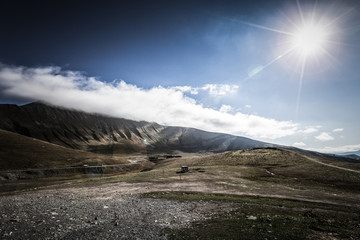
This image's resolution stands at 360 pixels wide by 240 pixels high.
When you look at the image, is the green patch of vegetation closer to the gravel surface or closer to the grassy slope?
the gravel surface

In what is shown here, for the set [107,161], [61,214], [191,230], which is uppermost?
[191,230]

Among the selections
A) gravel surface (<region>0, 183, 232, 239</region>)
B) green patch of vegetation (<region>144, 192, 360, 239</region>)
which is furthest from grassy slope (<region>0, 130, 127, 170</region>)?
green patch of vegetation (<region>144, 192, 360, 239</region>)

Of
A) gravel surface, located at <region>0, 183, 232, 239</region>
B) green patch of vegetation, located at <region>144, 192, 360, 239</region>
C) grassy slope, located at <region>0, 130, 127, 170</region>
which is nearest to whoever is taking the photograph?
gravel surface, located at <region>0, 183, 232, 239</region>

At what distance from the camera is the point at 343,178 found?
53750mm

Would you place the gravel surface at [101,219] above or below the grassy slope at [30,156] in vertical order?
above

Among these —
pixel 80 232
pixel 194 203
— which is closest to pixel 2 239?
pixel 80 232

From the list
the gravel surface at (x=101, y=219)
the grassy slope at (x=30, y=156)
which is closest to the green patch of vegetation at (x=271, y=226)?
the gravel surface at (x=101, y=219)

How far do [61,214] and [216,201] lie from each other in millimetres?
19066

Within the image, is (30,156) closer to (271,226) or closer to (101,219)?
(101,219)

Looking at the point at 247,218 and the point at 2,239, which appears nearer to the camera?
the point at 2,239

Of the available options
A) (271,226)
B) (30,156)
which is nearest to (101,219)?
(271,226)

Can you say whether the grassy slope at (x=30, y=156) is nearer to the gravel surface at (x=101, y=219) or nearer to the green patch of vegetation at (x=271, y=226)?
the gravel surface at (x=101, y=219)

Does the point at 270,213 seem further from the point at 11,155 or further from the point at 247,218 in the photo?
the point at 11,155

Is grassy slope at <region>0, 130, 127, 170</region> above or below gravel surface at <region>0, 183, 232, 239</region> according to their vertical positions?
below
